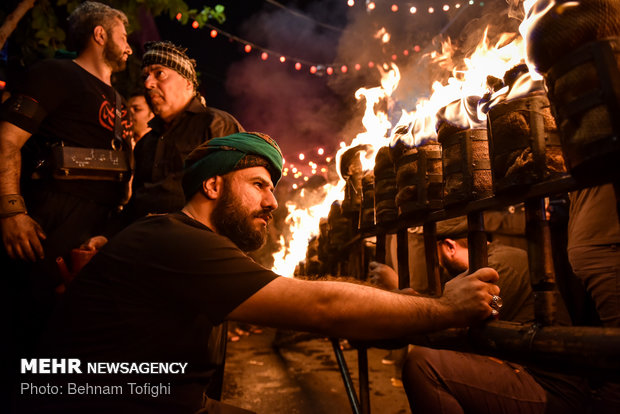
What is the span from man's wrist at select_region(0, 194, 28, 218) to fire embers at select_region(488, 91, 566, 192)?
316 cm

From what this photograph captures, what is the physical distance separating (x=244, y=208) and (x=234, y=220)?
98 mm

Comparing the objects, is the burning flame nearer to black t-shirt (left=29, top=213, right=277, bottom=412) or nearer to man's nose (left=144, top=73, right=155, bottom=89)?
man's nose (left=144, top=73, right=155, bottom=89)

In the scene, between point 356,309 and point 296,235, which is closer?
point 356,309

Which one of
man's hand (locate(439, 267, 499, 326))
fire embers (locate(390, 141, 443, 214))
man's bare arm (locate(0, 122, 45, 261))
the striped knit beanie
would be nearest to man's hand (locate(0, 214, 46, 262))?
man's bare arm (locate(0, 122, 45, 261))

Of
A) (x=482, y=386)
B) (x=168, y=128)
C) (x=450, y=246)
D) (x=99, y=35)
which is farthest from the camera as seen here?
(x=450, y=246)

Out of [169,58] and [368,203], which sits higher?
[169,58]

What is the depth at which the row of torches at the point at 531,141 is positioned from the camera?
1354 millimetres

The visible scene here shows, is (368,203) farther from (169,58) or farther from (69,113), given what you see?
(69,113)

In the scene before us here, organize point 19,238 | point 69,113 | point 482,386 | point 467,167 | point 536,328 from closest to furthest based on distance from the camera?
1. point 536,328
2. point 467,167
3. point 482,386
4. point 19,238
5. point 69,113

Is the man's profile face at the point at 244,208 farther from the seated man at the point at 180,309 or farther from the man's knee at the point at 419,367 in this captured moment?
the man's knee at the point at 419,367

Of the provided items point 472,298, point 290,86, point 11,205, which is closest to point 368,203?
point 472,298

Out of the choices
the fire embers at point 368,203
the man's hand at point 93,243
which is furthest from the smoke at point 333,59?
the man's hand at point 93,243

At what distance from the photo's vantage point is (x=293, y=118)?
80.3 ft

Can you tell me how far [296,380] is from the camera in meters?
5.79
